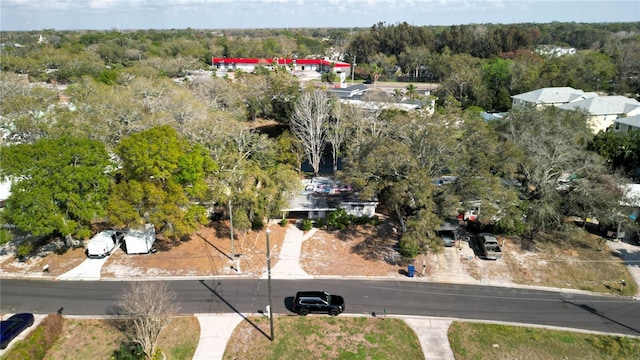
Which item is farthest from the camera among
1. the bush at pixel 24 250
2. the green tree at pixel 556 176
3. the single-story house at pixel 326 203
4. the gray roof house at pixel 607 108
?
the gray roof house at pixel 607 108

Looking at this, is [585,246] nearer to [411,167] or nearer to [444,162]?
[444,162]

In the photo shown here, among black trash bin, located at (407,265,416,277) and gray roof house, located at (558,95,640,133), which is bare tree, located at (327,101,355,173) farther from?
gray roof house, located at (558,95,640,133)

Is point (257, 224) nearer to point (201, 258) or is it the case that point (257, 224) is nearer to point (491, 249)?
point (201, 258)

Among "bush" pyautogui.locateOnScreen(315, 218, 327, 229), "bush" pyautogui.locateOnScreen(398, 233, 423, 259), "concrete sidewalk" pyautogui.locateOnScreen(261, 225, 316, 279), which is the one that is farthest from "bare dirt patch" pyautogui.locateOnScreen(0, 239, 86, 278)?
"bush" pyautogui.locateOnScreen(398, 233, 423, 259)

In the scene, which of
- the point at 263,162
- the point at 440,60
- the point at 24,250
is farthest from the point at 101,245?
the point at 440,60

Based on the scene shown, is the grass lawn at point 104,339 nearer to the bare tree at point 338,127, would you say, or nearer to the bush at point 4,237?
the bush at point 4,237

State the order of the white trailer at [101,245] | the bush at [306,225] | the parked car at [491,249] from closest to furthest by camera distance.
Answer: the white trailer at [101,245]
the parked car at [491,249]
the bush at [306,225]

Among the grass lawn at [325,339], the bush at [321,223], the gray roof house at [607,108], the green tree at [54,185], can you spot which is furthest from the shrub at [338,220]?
the gray roof house at [607,108]
